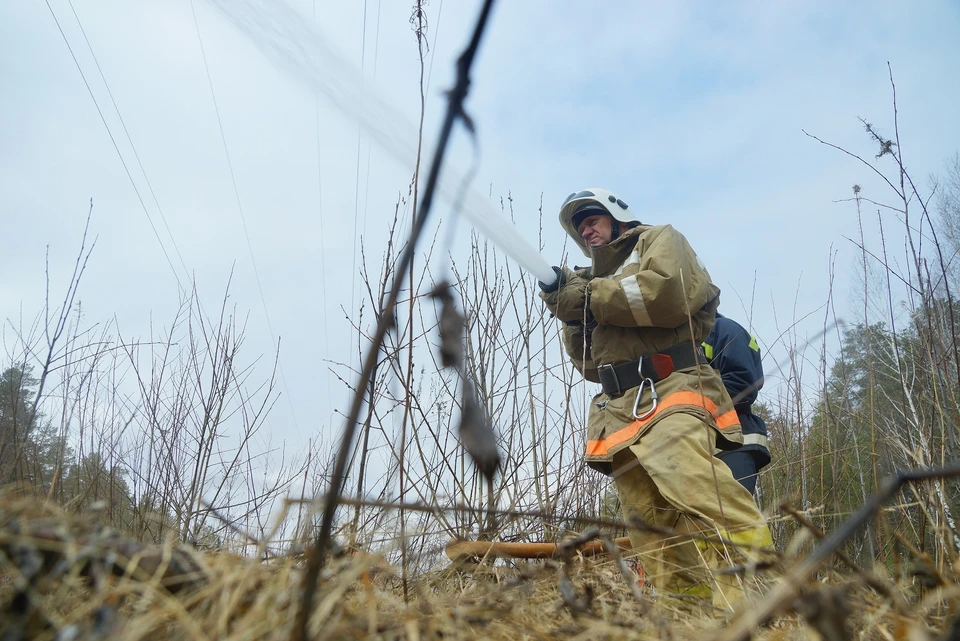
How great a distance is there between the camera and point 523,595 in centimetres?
113

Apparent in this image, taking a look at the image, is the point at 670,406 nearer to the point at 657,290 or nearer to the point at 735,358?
the point at 657,290

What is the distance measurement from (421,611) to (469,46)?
76cm

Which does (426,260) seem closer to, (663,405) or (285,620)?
(663,405)

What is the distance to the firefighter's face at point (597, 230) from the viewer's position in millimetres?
3559

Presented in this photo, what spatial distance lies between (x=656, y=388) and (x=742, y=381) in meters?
1.34

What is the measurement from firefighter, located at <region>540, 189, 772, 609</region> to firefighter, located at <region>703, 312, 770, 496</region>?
61cm

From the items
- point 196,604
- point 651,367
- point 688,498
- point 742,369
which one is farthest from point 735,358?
point 196,604

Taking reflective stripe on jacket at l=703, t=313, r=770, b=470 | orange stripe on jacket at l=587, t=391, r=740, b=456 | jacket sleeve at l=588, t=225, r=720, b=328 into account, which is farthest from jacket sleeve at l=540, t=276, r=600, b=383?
reflective stripe on jacket at l=703, t=313, r=770, b=470

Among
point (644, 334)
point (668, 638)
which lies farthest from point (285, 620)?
point (644, 334)

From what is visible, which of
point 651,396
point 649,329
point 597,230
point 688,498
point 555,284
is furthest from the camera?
point 597,230

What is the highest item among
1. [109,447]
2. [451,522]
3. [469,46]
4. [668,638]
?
[109,447]

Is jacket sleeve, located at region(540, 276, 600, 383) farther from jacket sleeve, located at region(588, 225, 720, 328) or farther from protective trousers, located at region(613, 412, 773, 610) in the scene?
protective trousers, located at region(613, 412, 773, 610)

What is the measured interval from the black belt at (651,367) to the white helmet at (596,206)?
2.96ft

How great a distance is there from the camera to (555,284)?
319 centimetres
